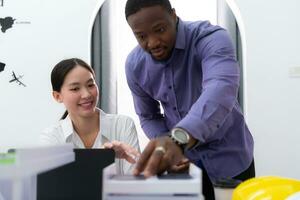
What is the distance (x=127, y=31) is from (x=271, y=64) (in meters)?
1.16

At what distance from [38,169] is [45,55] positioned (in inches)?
104

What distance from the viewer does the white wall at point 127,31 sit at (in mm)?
2961

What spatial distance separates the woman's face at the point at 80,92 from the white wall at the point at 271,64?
1.59 metres

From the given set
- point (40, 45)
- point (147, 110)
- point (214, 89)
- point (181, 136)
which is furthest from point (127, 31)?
point (181, 136)

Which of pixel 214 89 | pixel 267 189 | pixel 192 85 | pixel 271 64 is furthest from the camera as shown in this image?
pixel 271 64

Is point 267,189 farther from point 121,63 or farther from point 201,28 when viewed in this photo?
point 121,63

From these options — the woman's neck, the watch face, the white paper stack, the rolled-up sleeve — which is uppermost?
the rolled-up sleeve

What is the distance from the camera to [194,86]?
1223mm

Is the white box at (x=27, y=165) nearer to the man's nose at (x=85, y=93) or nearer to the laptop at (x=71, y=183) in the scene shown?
the laptop at (x=71, y=183)

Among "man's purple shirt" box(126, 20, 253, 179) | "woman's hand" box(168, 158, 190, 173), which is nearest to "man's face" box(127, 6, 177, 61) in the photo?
"man's purple shirt" box(126, 20, 253, 179)

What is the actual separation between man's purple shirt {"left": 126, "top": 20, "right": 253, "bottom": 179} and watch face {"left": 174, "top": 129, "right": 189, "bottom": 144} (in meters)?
0.31

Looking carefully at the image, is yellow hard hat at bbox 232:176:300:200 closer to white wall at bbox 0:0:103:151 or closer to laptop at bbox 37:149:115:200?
laptop at bbox 37:149:115:200

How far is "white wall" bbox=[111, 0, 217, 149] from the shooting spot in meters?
2.96

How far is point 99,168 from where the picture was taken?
0.70m
